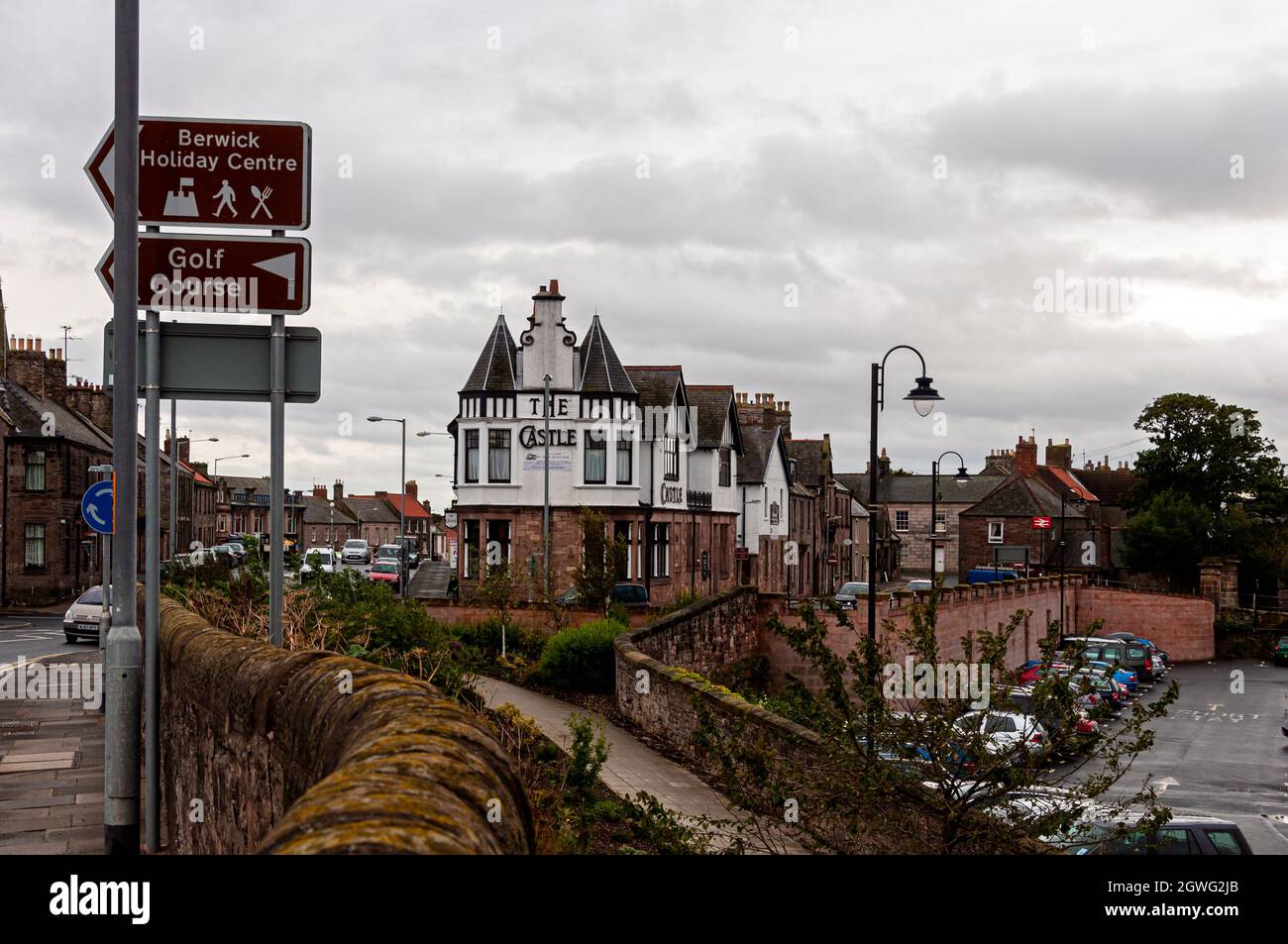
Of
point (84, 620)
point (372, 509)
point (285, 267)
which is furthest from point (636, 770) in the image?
point (372, 509)

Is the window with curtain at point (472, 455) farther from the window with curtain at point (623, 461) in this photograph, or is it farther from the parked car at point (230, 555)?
the parked car at point (230, 555)

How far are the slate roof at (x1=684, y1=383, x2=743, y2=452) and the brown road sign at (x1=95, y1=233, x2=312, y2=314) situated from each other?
147 ft

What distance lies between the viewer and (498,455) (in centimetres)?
4481

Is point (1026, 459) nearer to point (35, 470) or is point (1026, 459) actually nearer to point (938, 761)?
point (35, 470)

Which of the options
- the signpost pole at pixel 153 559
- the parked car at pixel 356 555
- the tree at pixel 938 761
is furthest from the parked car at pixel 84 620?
the parked car at pixel 356 555

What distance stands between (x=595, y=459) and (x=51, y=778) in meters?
31.8

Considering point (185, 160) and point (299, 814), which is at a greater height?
point (185, 160)

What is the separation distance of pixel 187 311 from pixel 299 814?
5.57 meters

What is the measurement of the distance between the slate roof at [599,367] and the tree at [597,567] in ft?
31.4

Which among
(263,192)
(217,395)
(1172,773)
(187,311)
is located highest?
(263,192)

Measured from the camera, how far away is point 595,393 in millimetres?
45000

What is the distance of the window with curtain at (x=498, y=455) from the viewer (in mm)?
44719
